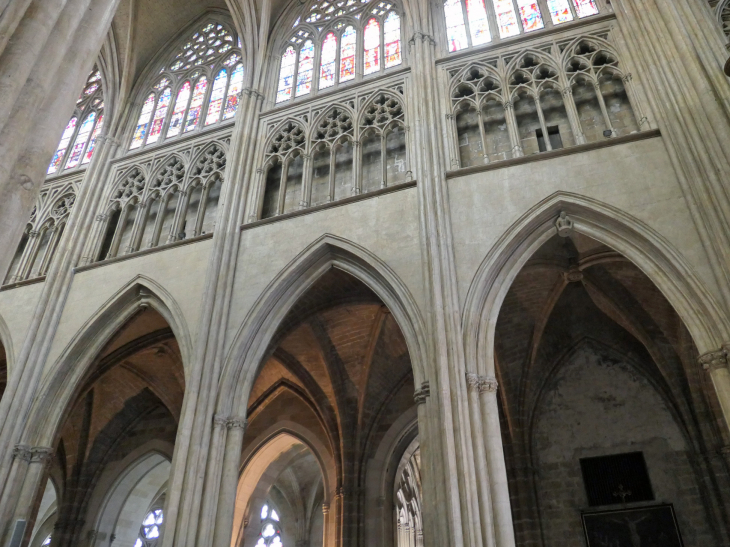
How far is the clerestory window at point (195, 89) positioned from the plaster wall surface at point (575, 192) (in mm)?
6582

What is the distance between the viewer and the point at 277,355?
1321 centimetres

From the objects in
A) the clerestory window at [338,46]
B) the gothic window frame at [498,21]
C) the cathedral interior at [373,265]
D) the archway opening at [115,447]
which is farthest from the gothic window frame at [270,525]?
the gothic window frame at [498,21]

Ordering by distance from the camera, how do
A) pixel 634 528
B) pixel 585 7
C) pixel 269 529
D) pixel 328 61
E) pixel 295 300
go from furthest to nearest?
pixel 269 529 < pixel 328 61 < pixel 585 7 < pixel 634 528 < pixel 295 300

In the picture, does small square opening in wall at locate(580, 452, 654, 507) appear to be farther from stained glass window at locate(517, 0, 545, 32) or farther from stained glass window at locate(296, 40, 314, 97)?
stained glass window at locate(296, 40, 314, 97)

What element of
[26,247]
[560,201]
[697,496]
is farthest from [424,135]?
[26,247]

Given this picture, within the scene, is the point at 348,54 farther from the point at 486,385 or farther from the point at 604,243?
the point at 486,385

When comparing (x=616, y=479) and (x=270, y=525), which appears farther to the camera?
(x=270, y=525)

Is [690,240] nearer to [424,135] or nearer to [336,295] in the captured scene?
[424,135]

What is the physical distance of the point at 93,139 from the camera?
15258 millimetres

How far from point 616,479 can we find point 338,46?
10.7 metres

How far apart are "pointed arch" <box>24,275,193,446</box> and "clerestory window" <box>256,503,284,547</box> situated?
11190 millimetres

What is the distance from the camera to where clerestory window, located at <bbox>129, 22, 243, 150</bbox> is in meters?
14.2

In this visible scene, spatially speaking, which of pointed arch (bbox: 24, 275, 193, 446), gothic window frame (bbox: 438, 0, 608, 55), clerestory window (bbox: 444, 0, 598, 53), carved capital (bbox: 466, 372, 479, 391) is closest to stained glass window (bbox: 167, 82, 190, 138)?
pointed arch (bbox: 24, 275, 193, 446)

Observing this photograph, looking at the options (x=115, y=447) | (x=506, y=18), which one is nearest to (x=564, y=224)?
(x=506, y=18)
